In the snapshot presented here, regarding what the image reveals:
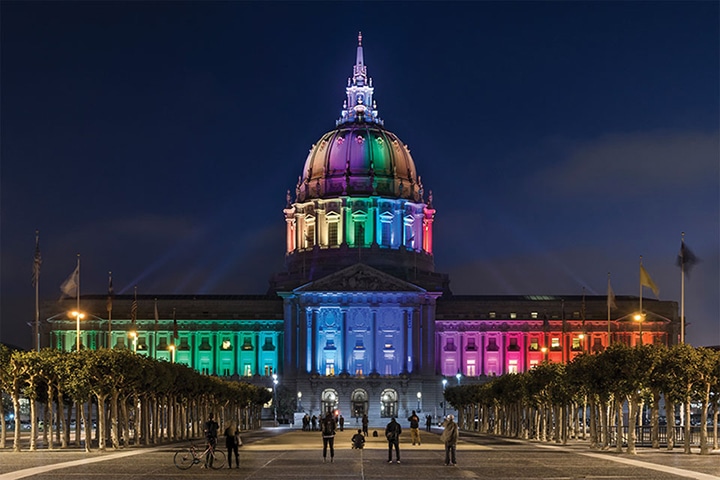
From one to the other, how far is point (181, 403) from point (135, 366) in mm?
25712

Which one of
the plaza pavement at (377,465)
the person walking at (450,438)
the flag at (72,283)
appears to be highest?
the flag at (72,283)

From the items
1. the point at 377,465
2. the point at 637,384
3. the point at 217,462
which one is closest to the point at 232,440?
the point at 217,462

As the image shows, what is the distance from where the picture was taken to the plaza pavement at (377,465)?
56281mm

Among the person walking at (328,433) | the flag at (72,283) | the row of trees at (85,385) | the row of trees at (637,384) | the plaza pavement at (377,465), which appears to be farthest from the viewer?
the flag at (72,283)

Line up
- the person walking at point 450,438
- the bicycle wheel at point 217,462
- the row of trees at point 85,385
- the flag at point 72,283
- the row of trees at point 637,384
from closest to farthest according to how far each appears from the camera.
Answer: the bicycle wheel at point 217,462
the person walking at point 450,438
the row of trees at point 637,384
the row of trees at point 85,385
the flag at point 72,283

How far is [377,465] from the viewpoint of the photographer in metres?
64.8

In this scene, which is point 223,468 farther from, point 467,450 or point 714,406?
point 714,406

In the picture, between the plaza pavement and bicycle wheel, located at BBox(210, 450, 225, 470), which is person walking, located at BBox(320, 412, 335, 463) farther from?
bicycle wheel, located at BBox(210, 450, 225, 470)

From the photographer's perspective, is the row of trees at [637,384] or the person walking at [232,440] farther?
the row of trees at [637,384]

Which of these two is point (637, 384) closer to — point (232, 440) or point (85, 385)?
point (232, 440)

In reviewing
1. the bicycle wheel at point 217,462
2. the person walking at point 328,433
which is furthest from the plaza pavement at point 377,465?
the bicycle wheel at point 217,462

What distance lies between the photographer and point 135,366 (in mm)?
89562

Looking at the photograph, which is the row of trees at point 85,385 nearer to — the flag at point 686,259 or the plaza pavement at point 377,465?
the plaza pavement at point 377,465

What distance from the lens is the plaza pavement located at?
56281 millimetres
